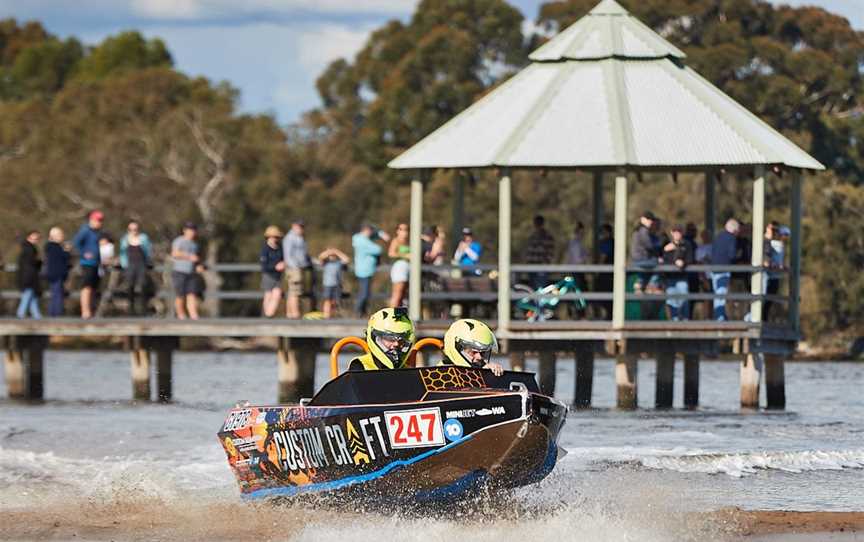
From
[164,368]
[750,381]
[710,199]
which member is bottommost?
[164,368]

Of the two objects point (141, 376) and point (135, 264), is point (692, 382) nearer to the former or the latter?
point (141, 376)

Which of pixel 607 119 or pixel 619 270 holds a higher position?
pixel 607 119

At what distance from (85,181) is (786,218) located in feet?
78.1

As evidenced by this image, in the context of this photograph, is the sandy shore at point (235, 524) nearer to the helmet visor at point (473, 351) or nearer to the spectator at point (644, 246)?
the helmet visor at point (473, 351)

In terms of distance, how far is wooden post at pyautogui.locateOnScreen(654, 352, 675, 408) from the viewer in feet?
98.8

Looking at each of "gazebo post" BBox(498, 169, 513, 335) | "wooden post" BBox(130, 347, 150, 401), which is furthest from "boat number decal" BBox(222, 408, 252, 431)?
"wooden post" BBox(130, 347, 150, 401)

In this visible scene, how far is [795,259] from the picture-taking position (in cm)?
2920

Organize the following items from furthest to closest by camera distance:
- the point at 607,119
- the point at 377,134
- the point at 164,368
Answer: the point at 377,134 < the point at 164,368 < the point at 607,119

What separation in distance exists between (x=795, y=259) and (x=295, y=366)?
304 inches

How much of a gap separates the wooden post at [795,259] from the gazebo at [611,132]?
0.02m

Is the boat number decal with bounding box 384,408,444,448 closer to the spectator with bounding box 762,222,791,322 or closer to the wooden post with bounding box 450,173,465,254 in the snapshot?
the spectator with bounding box 762,222,791,322

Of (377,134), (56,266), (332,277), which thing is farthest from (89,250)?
(377,134)

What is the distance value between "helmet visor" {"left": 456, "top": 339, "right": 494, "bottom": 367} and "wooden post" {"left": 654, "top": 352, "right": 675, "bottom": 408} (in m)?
13.9

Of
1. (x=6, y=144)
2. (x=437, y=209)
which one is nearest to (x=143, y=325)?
(x=437, y=209)
